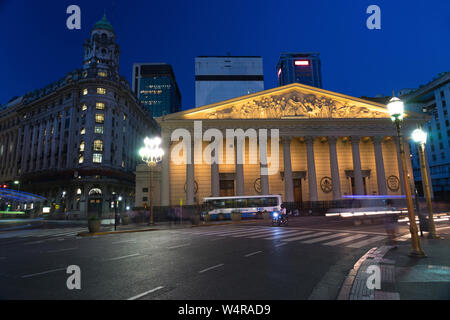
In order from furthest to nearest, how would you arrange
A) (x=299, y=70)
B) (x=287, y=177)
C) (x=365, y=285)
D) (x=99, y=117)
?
(x=299, y=70) → (x=99, y=117) → (x=287, y=177) → (x=365, y=285)

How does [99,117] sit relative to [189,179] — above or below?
above

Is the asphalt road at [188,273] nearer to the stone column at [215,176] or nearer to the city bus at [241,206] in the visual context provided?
the city bus at [241,206]

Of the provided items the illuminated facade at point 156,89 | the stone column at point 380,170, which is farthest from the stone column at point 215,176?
the illuminated facade at point 156,89

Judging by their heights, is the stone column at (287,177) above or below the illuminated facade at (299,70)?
below

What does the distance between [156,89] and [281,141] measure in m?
129

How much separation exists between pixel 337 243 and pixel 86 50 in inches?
3256

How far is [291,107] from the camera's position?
132 ft

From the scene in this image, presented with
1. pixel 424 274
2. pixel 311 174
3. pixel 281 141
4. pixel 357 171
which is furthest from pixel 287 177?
pixel 424 274

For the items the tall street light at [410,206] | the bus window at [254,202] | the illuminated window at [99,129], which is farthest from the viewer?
the illuminated window at [99,129]

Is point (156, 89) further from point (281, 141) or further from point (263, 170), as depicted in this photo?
point (263, 170)

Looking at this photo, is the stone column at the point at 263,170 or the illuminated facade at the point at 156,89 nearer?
the stone column at the point at 263,170

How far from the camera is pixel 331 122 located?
132ft

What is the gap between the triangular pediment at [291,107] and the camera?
129 feet
